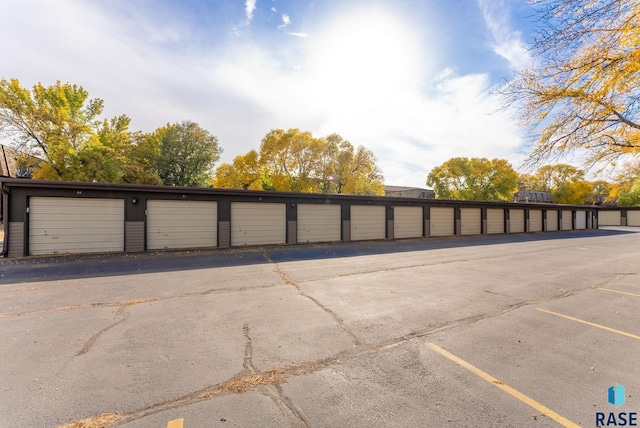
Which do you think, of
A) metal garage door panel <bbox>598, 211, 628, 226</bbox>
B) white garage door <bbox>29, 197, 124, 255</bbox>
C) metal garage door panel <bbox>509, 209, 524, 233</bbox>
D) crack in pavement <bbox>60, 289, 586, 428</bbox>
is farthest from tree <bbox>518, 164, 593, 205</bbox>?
white garage door <bbox>29, 197, 124, 255</bbox>

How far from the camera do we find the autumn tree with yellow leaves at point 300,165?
2961 cm

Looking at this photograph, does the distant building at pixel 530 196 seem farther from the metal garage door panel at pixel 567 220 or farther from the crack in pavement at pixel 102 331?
the crack in pavement at pixel 102 331

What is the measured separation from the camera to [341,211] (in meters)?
17.2

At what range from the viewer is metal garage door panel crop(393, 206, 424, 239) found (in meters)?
19.2

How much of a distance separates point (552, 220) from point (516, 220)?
303 inches

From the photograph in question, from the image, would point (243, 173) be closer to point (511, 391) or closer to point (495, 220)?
point (495, 220)

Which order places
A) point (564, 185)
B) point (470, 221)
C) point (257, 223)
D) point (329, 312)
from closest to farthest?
1. point (329, 312)
2. point (257, 223)
3. point (470, 221)
4. point (564, 185)

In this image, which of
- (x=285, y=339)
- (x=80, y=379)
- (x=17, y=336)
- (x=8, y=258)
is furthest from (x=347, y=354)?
(x=8, y=258)

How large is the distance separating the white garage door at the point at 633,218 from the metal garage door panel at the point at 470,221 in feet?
121

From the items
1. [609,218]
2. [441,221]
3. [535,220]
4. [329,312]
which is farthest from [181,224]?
[609,218]

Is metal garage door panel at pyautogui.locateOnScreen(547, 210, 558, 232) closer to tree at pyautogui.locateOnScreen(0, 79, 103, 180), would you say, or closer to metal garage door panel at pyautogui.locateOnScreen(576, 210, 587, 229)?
metal garage door panel at pyautogui.locateOnScreen(576, 210, 587, 229)

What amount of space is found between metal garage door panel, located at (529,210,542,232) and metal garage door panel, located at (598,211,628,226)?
87.2ft

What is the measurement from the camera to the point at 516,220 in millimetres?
26328

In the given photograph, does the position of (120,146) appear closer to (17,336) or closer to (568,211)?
(17,336)
